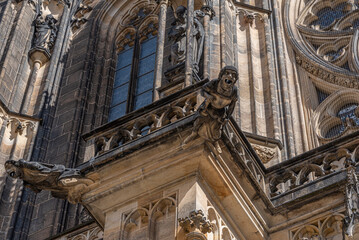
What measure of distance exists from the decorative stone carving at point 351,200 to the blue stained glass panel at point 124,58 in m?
8.47

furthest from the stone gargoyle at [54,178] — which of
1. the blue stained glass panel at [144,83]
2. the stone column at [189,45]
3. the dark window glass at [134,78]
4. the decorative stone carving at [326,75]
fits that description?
the blue stained glass panel at [144,83]

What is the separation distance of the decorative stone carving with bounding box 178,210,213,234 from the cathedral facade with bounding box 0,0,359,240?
0.01m

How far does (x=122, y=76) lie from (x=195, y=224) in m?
8.98

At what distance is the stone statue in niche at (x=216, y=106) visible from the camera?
31.8 ft

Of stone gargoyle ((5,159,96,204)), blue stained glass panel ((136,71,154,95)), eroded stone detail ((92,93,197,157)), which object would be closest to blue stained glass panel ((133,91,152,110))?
blue stained glass panel ((136,71,154,95))

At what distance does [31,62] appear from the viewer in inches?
730

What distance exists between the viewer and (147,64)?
18.0 metres

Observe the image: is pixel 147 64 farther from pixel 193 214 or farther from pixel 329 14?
pixel 193 214

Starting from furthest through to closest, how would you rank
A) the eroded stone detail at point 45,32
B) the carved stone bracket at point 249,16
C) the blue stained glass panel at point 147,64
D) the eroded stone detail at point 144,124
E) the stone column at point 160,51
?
the eroded stone detail at point 45,32
the blue stained glass panel at point 147,64
the carved stone bracket at point 249,16
the stone column at point 160,51
the eroded stone detail at point 144,124

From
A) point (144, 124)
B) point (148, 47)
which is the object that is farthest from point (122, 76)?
point (144, 124)

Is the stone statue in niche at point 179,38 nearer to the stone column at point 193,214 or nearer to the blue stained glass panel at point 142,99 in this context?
the blue stained glass panel at point 142,99

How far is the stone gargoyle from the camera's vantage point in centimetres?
1041

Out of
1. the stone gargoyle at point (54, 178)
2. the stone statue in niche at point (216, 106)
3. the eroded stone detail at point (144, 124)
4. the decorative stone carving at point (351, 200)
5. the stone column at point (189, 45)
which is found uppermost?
the stone column at point (189, 45)

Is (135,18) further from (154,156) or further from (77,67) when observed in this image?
(154,156)
